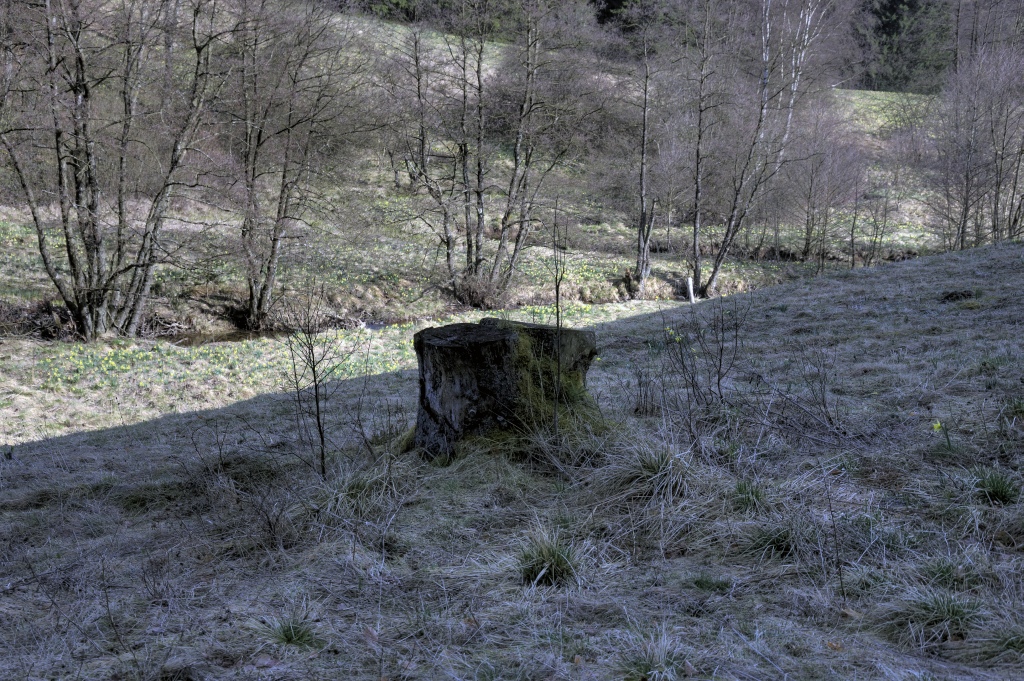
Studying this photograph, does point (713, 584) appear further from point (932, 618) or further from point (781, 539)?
point (932, 618)

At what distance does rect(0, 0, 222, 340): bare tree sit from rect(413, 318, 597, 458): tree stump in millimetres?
11392

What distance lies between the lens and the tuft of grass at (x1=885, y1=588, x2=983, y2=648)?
2650 mm

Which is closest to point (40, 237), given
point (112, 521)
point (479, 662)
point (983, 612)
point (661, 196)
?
point (112, 521)

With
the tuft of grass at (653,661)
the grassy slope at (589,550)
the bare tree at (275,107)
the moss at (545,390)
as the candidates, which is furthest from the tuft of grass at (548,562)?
the bare tree at (275,107)

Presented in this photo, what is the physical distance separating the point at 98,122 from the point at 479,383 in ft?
42.8

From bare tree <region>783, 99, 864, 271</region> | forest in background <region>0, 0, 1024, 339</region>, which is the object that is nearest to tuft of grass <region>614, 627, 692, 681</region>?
forest in background <region>0, 0, 1024, 339</region>

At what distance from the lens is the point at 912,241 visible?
27766 mm

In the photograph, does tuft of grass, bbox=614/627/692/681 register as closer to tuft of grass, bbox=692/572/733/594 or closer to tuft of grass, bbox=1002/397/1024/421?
tuft of grass, bbox=692/572/733/594

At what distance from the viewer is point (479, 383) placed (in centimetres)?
499

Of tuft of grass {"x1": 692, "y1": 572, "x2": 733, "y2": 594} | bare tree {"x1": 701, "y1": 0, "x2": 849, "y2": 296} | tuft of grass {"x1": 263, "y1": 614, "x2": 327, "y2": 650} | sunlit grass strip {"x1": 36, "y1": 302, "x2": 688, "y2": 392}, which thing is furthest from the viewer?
bare tree {"x1": 701, "y1": 0, "x2": 849, "y2": 296}

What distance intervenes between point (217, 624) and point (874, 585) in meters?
2.61

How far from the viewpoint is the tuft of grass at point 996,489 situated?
11.9 ft

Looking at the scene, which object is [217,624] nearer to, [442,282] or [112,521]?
[112,521]

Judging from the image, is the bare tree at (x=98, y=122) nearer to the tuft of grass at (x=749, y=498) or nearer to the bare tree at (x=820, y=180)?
the tuft of grass at (x=749, y=498)
